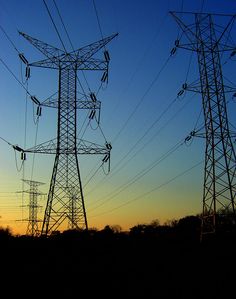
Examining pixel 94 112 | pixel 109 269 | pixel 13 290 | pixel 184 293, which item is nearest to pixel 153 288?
pixel 184 293

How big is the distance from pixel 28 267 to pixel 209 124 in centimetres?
1442

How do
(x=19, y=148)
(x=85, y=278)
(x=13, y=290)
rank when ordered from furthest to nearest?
(x=19, y=148) → (x=85, y=278) → (x=13, y=290)

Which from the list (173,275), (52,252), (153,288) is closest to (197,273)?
(173,275)

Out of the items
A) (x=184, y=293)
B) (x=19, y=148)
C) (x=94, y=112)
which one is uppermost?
(x=94, y=112)

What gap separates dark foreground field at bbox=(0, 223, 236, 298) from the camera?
13242 millimetres

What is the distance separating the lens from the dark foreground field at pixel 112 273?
521 inches

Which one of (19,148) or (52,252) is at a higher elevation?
(19,148)

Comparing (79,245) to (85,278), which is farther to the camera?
(79,245)

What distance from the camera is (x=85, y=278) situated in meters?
17.1

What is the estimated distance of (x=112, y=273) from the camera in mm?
18922

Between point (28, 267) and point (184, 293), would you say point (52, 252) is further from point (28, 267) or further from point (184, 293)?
point (184, 293)

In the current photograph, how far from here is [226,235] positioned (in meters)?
28.8

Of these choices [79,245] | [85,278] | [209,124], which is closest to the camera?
[85,278]

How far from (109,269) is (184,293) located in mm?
7916
